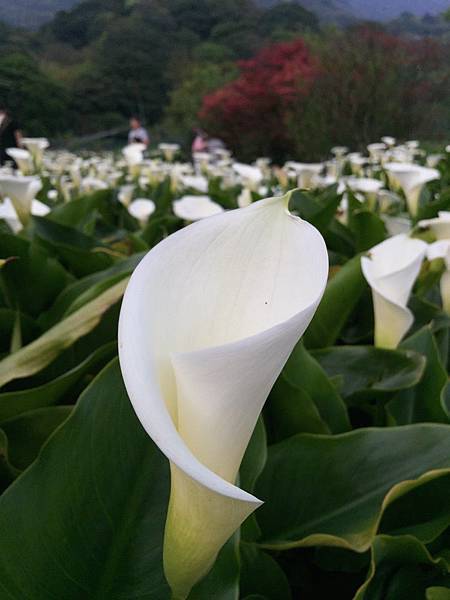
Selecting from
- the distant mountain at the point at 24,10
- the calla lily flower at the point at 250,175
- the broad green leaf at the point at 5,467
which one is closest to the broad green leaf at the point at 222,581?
the broad green leaf at the point at 5,467

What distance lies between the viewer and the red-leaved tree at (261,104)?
9.01 metres

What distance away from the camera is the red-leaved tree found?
901cm

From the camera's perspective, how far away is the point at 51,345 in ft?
2.20

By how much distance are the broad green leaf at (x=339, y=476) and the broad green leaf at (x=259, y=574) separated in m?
0.01

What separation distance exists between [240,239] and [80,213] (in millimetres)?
1198

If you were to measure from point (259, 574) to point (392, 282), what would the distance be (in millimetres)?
368

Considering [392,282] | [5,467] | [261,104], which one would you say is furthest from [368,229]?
[261,104]

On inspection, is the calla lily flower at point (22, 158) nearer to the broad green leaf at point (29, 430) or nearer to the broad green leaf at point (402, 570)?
the broad green leaf at point (29, 430)

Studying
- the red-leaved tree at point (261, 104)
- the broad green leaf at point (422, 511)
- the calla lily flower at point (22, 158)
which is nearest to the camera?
the broad green leaf at point (422, 511)

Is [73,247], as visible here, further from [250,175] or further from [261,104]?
[261,104]

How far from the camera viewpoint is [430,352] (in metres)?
0.79

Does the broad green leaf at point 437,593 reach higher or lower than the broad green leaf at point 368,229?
higher

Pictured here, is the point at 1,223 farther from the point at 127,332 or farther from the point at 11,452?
the point at 127,332

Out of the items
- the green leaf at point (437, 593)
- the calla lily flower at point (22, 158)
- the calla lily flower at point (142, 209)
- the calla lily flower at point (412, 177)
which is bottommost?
the calla lily flower at point (22, 158)
